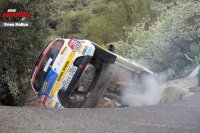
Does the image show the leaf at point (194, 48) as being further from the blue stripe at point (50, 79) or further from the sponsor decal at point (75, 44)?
the blue stripe at point (50, 79)

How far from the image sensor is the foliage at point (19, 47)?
508 inches

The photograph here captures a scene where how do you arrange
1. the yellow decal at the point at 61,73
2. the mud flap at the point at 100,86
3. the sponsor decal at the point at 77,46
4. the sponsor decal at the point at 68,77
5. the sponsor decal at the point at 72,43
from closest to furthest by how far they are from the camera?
1. the sponsor decal at the point at 68,77
2. the yellow decal at the point at 61,73
3. the sponsor decal at the point at 77,46
4. the sponsor decal at the point at 72,43
5. the mud flap at the point at 100,86

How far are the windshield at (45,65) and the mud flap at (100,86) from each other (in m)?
1.13

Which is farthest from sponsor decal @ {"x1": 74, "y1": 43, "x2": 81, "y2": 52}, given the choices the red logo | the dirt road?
the red logo

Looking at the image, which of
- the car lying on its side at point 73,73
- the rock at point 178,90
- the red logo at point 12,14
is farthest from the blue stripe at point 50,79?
the red logo at point 12,14

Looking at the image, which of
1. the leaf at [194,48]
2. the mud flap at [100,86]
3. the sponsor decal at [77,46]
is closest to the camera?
the sponsor decal at [77,46]

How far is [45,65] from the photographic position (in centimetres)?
1050

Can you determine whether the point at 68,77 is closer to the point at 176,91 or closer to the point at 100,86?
the point at 100,86

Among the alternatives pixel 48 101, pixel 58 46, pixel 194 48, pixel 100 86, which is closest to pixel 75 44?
pixel 58 46

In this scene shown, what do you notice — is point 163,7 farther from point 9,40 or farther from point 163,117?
point 163,117

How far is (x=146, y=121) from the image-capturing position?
7090 millimetres

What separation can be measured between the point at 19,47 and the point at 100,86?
12.0 ft

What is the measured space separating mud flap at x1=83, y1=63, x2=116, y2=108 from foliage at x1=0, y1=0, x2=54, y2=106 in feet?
Answer: 10.3

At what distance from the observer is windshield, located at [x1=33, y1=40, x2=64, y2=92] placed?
10.4 m
